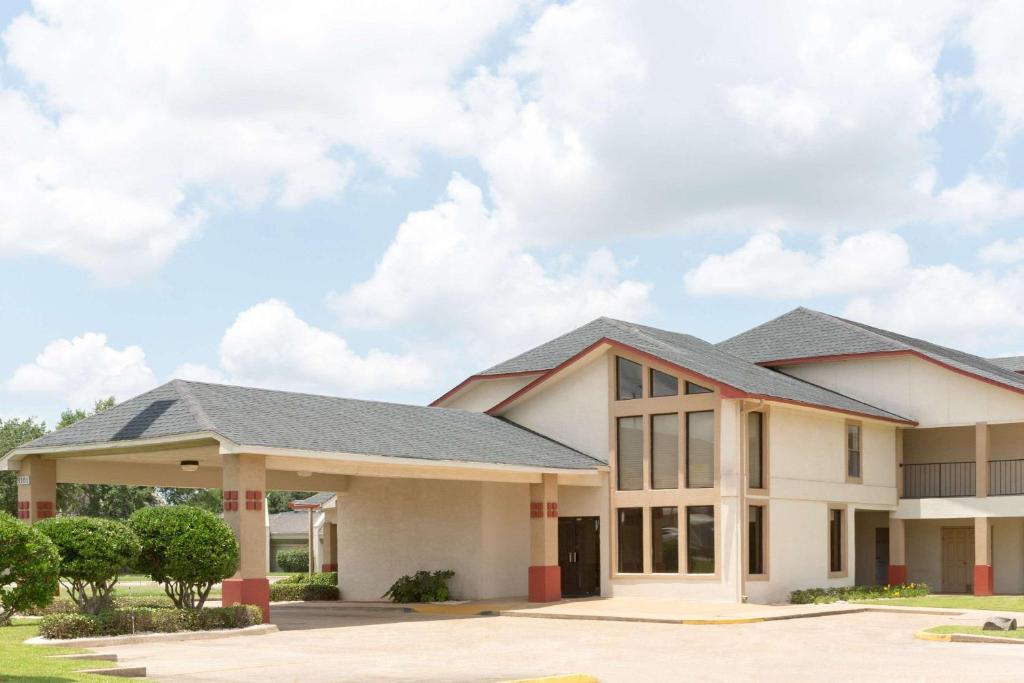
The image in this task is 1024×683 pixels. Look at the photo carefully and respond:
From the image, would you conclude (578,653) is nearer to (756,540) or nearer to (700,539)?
(700,539)

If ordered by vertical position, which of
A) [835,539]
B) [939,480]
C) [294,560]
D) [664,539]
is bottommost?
[294,560]

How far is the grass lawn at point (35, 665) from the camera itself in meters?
15.3

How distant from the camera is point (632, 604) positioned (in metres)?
31.1

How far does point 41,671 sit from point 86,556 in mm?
5961

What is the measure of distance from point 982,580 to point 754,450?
27.5 feet

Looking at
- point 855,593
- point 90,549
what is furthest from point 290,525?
point 90,549

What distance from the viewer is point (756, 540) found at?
1284 inches

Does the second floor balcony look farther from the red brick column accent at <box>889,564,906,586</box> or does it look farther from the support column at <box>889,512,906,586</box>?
the red brick column accent at <box>889,564,906,586</box>

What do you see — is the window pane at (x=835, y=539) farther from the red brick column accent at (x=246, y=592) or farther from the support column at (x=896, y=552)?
the red brick column accent at (x=246, y=592)

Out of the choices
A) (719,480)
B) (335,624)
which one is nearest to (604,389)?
(719,480)

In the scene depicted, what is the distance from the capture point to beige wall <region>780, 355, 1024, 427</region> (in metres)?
36.7

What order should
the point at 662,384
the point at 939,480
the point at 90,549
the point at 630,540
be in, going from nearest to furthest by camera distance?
1. the point at 90,549
2. the point at 662,384
3. the point at 630,540
4. the point at 939,480

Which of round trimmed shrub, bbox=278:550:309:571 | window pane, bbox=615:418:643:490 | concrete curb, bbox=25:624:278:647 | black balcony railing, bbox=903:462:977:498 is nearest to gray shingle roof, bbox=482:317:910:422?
window pane, bbox=615:418:643:490

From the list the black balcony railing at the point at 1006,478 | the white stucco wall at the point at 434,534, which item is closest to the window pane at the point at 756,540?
the white stucco wall at the point at 434,534
